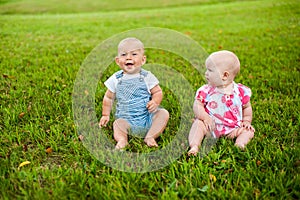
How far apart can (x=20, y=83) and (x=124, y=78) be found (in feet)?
6.48

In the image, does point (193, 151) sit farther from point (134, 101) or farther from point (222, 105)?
point (134, 101)

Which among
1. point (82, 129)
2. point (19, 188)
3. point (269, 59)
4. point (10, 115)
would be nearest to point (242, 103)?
point (82, 129)

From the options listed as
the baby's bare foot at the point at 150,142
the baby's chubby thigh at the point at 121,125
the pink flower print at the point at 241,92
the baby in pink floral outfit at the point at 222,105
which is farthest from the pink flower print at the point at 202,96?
the baby's chubby thigh at the point at 121,125

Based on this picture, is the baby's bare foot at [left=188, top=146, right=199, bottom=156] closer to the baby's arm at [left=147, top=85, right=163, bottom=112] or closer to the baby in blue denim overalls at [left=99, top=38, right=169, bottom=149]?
the baby in blue denim overalls at [left=99, top=38, right=169, bottom=149]

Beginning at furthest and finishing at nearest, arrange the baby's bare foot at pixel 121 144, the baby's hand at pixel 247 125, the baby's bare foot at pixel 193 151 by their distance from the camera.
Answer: the baby's hand at pixel 247 125 → the baby's bare foot at pixel 121 144 → the baby's bare foot at pixel 193 151

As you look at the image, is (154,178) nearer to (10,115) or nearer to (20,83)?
(10,115)

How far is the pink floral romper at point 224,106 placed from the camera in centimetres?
283

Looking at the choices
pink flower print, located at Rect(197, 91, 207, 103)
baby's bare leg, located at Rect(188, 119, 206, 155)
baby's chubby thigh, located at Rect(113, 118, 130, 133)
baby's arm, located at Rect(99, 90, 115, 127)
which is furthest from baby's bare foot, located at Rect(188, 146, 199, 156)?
baby's arm, located at Rect(99, 90, 115, 127)

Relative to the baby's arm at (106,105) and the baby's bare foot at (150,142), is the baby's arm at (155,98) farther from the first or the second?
the baby's arm at (106,105)

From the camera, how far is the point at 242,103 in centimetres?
289

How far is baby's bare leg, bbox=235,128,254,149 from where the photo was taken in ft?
8.68

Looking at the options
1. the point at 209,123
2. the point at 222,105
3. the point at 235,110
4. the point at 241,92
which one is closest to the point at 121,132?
the point at 209,123

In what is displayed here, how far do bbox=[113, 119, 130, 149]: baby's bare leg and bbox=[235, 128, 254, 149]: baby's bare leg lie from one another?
0.98m

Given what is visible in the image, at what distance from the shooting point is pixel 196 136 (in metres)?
2.72
